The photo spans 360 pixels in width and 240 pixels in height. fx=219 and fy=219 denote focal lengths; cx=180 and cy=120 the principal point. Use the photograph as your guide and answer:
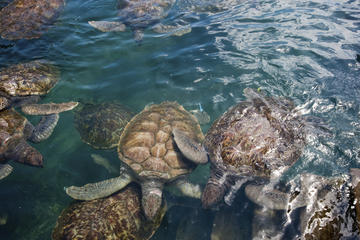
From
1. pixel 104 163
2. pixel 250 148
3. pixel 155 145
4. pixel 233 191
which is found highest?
A: pixel 250 148

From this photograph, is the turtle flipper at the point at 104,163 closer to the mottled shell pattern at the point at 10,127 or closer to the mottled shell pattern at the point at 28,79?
the mottled shell pattern at the point at 10,127

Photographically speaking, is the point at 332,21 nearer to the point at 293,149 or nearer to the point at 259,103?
the point at 259,103

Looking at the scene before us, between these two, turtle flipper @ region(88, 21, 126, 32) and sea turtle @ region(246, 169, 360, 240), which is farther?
turtle flipper @ region(88, 21, 126, 32)

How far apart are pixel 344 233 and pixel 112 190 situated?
11.9 ft

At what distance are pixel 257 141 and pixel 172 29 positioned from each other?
5462 millimetres

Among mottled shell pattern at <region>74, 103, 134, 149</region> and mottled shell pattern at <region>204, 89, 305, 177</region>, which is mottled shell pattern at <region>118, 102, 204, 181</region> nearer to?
mottled shell pattern at <region>74, 103, 134, 149</region>

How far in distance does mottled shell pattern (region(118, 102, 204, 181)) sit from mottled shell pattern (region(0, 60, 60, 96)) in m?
2.82

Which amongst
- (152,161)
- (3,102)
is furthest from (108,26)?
(152,161)

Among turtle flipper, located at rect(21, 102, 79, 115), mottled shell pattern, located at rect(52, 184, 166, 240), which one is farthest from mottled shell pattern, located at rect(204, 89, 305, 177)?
turtle flipper, located at rect(21, 102, 79, 115)

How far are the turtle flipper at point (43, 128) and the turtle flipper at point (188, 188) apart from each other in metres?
3.24

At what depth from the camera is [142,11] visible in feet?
26.7

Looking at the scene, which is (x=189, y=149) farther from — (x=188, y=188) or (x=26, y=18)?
(x=26, y=18)

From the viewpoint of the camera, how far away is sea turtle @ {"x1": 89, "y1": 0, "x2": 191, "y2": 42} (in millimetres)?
7406

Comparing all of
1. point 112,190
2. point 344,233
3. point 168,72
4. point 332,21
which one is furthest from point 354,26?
point 112,190
